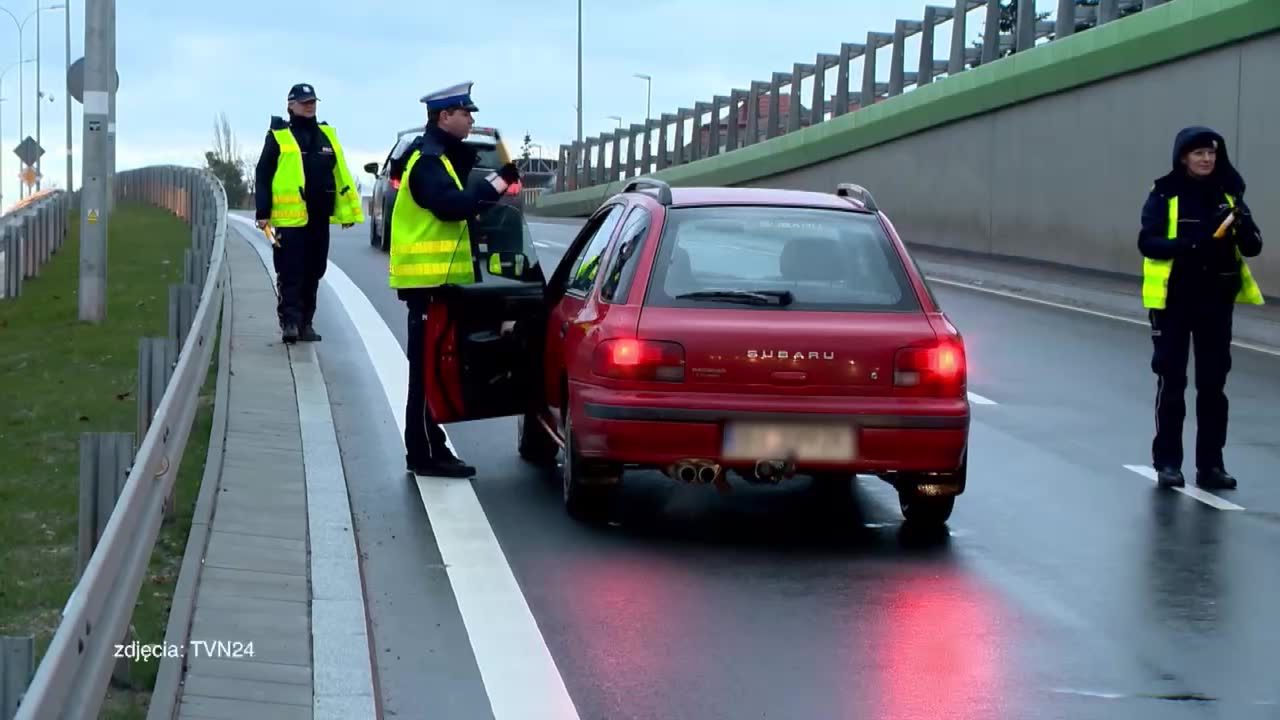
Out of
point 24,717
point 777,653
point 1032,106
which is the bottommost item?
point 777,653

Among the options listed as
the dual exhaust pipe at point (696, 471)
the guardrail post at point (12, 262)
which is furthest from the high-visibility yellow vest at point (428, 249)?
the guardrail post at point (12, 262)

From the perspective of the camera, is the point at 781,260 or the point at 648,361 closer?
the point at 648,361

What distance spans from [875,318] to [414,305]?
8.29 feet

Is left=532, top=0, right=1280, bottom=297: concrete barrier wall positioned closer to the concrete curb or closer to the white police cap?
the white police cap

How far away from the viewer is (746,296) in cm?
875

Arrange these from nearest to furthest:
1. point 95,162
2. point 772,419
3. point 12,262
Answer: point 772,419 < point 95,162 < point 12,262

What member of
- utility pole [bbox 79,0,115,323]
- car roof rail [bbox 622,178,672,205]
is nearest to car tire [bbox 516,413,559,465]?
car roof rail [bbox 622,178,672,205]

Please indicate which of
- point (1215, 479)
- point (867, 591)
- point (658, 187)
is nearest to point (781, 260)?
point (658, 187)

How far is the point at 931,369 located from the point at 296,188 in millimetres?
7172

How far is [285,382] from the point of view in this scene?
12.6 m

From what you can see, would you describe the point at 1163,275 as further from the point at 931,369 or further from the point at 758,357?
the point at 758,357

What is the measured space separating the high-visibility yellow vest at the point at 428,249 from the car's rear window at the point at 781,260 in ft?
4.29

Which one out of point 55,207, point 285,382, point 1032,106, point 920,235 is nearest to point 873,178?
point 920,235

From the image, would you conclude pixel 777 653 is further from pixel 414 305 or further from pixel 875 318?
pixel 414 305
